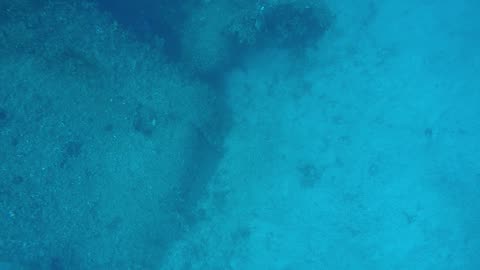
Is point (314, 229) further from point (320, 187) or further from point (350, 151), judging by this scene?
point (350, 151)

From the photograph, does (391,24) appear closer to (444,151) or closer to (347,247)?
(444,151)

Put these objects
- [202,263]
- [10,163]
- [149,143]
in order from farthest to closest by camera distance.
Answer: [202,263] → [149,143] → [10,163]

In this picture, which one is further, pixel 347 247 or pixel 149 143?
pixel 347 247

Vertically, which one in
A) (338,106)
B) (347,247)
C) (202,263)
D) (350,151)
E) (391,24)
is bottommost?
(202,263)

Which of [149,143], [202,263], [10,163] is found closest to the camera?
[10,163]

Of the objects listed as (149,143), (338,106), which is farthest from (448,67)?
(149,143)

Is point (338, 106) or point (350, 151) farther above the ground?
point (338, 106)
